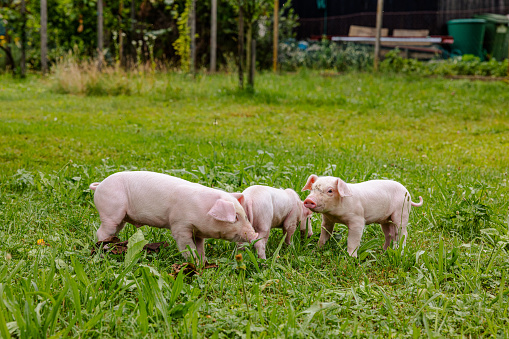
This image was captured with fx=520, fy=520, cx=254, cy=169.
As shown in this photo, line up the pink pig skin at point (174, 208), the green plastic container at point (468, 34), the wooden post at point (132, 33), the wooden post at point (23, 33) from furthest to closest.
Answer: the wooden post at point (132, 33) → the green plastic container at point (468, 34) → the wooden post at point (23, 33) → the pink pig skin at point (174, 208)

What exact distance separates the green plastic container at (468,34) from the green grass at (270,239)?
8.81 m

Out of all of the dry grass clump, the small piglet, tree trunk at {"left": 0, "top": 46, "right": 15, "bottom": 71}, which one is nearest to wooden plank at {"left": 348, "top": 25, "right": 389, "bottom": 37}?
the dry grass clump

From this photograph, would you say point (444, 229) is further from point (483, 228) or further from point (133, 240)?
point (133, 240)

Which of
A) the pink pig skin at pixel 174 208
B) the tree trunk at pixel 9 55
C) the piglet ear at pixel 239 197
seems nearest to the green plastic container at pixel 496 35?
the tree trunk at pixel 9 55

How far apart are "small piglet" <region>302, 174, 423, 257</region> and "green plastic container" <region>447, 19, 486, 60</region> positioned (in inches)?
626

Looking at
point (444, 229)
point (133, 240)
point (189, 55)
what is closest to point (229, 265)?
point (133, 240)

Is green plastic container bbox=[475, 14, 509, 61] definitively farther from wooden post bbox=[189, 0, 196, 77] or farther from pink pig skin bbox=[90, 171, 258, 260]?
pink pig skin bbox=[90, 171, 258, 260]

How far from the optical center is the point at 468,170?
5.40 m

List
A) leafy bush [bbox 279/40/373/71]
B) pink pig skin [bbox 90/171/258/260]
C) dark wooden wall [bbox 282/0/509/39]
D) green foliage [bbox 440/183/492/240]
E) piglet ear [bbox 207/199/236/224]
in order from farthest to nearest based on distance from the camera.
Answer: dark wooden wall [bbox 282/0/509/39]
leafy bush [bbox 279/40/373/71]
green foliage [bbox 440/183/492/240]
pink pig skin [bbox 90/171/258/260]
piglet ear [bbox 207/199/236/224]

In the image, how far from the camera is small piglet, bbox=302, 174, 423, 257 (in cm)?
291

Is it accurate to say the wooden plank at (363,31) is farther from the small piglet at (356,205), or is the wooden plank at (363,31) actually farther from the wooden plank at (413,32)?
the small piglet at (356,205)

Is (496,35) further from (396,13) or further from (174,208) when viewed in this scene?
(174,208)

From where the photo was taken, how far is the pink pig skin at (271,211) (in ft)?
9.61

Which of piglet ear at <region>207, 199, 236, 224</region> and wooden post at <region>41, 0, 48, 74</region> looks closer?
piglet ear at <region>207, 199, 236, 224</region>
